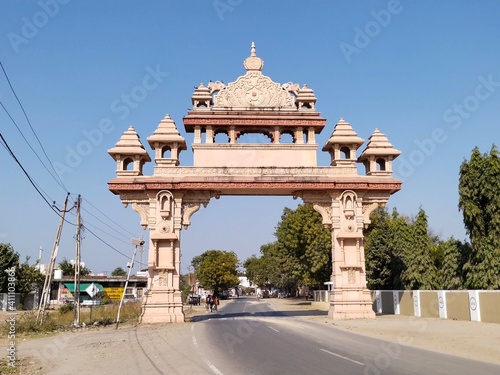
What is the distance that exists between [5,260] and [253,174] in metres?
33.1

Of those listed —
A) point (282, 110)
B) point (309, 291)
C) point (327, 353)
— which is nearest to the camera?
point (327, 353)

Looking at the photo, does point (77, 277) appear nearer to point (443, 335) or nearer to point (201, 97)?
point (201, 97)

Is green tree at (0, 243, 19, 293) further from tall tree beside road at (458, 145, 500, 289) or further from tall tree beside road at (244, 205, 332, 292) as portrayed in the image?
tall tree beside road at (458, 145, 500, 289)

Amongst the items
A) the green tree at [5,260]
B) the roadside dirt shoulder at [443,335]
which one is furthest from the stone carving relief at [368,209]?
the green tree at [5,260]

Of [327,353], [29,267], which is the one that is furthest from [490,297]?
[29,267]

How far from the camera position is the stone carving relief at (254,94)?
2505 cm

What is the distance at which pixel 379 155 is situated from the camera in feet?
79.9

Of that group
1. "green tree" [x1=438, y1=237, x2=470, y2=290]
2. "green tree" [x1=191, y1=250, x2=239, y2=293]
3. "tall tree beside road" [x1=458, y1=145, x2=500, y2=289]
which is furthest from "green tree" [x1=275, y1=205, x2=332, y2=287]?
"green tree" [x1=191, y1=250, x2=239, y2=293]

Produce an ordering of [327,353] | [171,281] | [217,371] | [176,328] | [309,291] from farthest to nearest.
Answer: [309,291] → [171,281] → [176,328] → [327,353] → [217,371]

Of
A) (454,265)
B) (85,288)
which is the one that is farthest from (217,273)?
(454,265)

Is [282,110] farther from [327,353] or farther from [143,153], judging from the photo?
[327,353]

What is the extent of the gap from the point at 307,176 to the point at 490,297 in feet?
31.0

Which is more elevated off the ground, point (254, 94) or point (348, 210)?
point (254, 94)

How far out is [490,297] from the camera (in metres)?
20.1
